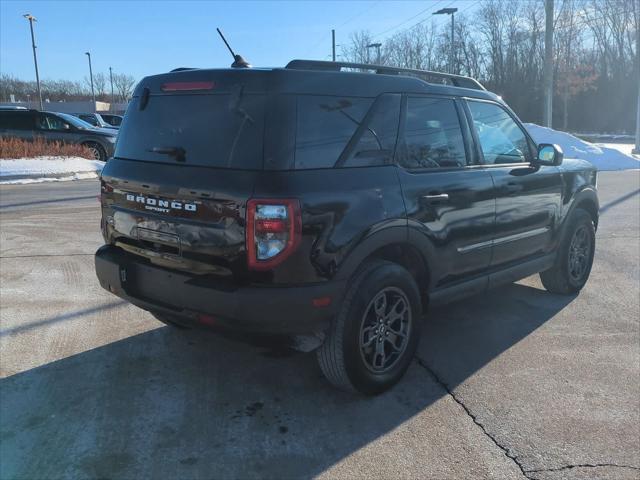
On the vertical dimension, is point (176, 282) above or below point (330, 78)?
below

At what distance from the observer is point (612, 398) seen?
3.67 m

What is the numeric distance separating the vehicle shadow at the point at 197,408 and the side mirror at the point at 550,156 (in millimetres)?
1525

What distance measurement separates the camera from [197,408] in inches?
137

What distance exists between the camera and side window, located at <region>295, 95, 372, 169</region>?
322cm

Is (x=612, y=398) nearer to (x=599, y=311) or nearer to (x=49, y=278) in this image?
(x=599, y=311)

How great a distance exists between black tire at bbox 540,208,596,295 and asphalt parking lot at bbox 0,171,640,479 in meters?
0.19

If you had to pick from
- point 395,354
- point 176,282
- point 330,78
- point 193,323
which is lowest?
point 395,354

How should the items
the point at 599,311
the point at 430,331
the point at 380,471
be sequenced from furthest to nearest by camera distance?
the point at 599,311, the point at 430,331, the point at 380,471

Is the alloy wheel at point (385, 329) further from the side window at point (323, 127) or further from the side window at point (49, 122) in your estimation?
the side window at point (49, 122)

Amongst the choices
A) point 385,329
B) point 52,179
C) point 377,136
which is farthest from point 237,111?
point 52,179

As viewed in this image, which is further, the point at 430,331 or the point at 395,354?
the point at 430,331

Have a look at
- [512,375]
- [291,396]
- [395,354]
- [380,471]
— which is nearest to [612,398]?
[512,375]

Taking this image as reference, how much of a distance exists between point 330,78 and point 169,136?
3.50ft

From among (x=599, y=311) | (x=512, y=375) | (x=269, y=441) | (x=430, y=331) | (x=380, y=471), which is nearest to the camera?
(x=380, y=471)
